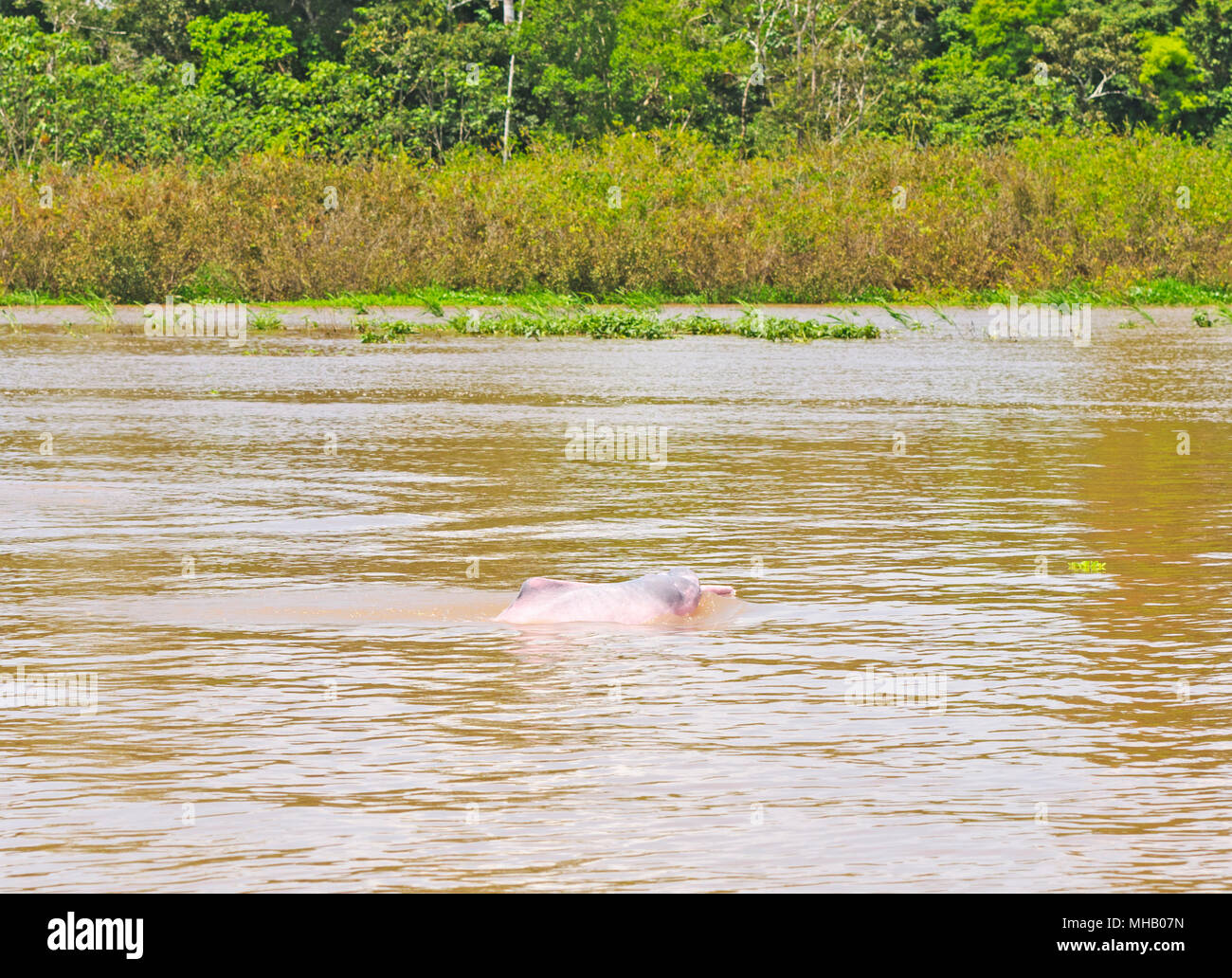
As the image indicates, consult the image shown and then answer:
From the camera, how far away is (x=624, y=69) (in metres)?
59.5

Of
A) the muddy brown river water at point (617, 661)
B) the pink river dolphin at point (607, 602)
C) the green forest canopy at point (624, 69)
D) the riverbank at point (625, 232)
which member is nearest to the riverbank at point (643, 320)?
the riverbank at point (625, 232)

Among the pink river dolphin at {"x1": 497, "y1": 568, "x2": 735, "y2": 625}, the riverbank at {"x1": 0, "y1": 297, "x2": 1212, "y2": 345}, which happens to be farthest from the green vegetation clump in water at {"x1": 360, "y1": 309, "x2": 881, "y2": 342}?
the pink river dolphin at {"x1": 497, "y1": 568, "x2": 735, "y2": 625}

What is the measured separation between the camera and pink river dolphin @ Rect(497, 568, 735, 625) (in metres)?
7.03

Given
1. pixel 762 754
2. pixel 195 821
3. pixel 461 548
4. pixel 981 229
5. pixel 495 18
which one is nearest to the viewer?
pixel 195 821

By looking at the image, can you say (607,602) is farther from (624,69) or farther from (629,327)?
(624,69)

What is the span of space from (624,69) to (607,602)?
53910mm

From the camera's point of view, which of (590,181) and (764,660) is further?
(590,181)

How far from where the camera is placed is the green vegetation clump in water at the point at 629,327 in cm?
2448

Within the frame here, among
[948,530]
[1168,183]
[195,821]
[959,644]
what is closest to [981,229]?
[1168,183]

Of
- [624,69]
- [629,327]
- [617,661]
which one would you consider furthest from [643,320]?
[624,69]

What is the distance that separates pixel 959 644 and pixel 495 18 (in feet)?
204

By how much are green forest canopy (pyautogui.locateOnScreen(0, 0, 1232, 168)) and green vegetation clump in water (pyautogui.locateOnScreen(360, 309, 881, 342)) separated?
22869 mm
